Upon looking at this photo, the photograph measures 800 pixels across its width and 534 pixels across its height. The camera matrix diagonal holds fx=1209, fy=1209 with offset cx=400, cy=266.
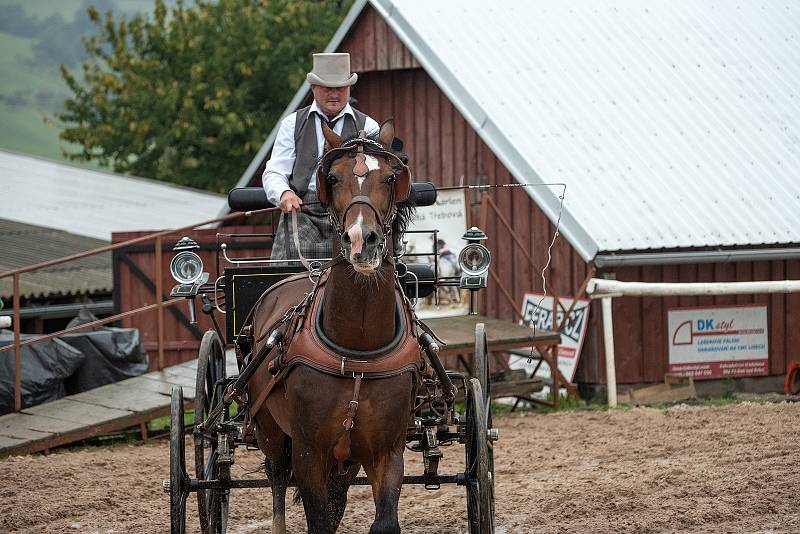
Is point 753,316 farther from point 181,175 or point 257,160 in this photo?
point 181,175

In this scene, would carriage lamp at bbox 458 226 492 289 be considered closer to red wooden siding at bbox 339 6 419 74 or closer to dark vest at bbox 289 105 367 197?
dark vest at bbox 289 105 367 197

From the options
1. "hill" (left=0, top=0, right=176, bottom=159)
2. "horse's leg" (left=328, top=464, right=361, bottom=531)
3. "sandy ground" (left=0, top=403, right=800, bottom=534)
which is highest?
"hill" (left=0, top=0, right=176, bottom=159)

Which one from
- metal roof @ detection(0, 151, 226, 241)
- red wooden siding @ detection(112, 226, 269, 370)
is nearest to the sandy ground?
red wooden siding @ detection(112, 226, 269, 370)

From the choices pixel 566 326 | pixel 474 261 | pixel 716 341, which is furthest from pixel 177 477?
pixel 716 341

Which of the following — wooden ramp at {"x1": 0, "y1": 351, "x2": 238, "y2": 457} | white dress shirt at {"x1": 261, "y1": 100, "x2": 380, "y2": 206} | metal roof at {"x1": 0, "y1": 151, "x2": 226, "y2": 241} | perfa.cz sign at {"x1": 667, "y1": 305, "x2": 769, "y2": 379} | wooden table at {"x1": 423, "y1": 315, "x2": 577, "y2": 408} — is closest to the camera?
white dress shirt at {"x1": 261, "y1": 100, "x2": 380, "y2": 206}

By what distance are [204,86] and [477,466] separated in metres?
25.9

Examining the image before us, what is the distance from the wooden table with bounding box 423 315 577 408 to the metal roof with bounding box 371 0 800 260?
1016mm

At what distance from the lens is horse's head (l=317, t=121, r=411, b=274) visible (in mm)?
5047

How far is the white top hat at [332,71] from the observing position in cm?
695

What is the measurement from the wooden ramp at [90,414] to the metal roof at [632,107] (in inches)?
175

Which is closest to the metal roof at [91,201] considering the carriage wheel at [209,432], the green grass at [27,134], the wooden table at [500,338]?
the wooden table at [500,338]

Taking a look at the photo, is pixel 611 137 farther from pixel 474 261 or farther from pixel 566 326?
pixel 474 261

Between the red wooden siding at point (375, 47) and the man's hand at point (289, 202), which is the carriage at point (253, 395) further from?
the red wooden siding at point (375, 47)

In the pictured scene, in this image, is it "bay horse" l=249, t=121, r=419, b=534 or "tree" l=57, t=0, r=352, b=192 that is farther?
"tree" l=57, t=0, r=352, b=192
